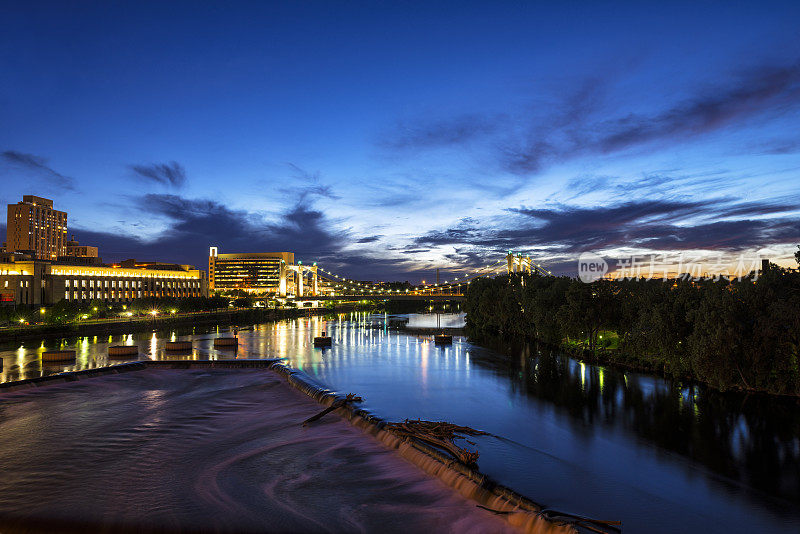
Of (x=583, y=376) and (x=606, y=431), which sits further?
(x=583, y=376)

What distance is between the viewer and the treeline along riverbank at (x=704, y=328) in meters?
24.0

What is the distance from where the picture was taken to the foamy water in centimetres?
1073

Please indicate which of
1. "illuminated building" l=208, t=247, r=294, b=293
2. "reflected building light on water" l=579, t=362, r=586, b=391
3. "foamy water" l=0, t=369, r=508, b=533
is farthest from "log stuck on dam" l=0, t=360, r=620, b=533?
"illuminated building" l=208, t=247, r=294, b=293

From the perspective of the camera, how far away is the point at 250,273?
632 feet

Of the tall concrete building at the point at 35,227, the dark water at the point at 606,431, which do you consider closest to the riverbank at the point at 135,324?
the dark water at the point at 606,431

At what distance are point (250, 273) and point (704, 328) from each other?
182 meters

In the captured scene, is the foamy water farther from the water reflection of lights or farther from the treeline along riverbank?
the treeline along riverbank

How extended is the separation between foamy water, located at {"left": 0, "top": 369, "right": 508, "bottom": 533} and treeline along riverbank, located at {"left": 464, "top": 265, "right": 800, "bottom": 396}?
19.3 m

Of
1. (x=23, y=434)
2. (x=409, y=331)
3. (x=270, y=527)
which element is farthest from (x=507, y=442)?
(x=409, y=331)

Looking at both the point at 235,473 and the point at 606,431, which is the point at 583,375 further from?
the point at 235,473

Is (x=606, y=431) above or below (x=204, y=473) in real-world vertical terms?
below

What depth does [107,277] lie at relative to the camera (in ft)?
340

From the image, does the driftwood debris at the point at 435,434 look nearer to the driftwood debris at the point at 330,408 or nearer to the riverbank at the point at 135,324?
the driftwood debris at the point at 330,408

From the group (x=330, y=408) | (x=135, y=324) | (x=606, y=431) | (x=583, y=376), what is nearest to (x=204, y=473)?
(x=330, y=408)
